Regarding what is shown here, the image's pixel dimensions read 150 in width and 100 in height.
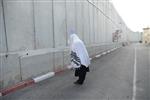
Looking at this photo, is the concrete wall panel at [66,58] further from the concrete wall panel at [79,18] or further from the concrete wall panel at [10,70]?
the concrete wall panel at [10,70]

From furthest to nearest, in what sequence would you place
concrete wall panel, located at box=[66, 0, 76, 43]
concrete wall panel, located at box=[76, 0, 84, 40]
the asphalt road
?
concrete wall panel, located at box=[76, 0, 84, 40] < concrete wall panel, located at box=[66, 0, 76, 43] < the asphalt road

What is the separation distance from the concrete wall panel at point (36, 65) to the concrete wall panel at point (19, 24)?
0.44m

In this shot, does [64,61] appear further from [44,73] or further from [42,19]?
[42,19]

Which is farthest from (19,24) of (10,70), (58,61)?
(58,61)

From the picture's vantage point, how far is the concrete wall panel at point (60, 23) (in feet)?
34.1

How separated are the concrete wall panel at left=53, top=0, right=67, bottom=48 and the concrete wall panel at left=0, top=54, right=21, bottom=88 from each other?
3508 mm

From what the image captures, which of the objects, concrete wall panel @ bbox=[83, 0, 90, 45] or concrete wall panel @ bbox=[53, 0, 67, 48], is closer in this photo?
concrete wall panel @ bbox=[53, 0, 67, 48]

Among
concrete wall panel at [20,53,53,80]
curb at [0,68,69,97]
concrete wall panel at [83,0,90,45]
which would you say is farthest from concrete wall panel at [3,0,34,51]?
concrete wall panel at [83,0,90,45]

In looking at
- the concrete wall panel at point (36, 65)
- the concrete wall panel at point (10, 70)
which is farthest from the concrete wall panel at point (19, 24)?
the concrete wall panel at point (36, 65)

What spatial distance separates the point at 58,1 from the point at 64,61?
9.74 feet

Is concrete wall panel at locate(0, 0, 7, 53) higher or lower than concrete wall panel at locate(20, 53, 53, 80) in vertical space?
higher

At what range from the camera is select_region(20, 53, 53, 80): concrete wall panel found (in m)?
7.72

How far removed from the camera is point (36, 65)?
8570mm

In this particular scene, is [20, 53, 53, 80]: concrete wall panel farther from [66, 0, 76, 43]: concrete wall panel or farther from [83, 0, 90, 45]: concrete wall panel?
[83, 0, 90, 45]: concrete wall panel
